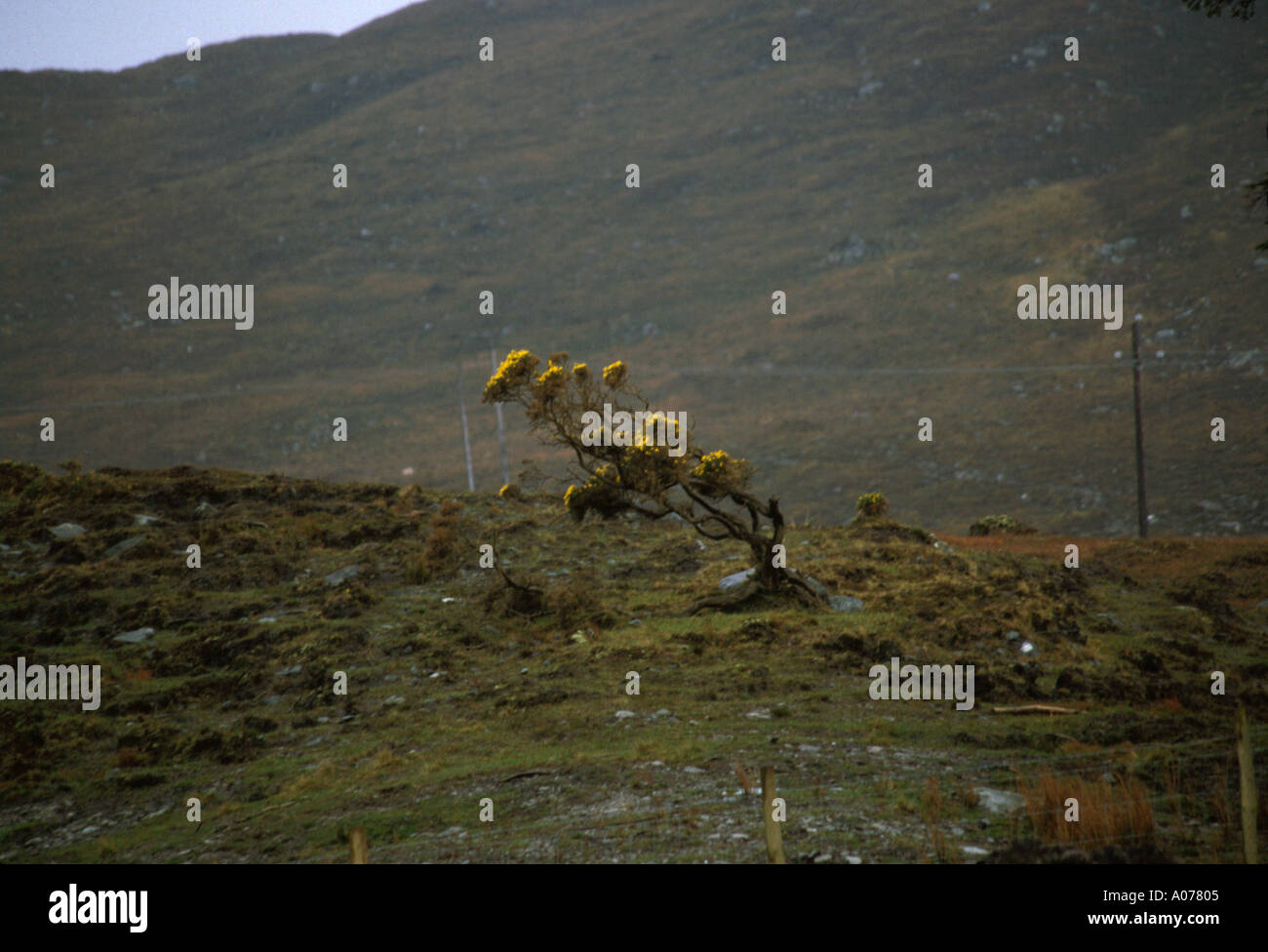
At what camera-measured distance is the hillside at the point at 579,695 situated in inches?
352

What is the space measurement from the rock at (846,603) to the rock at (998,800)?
325 inches

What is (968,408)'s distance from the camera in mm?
60375

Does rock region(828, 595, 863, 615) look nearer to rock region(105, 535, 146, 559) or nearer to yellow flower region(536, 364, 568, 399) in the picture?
yellow flower region(536, 364, 568, 399)

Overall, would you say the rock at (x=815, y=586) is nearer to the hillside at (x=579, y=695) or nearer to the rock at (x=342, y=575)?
the hillside at (x=579, y=695)

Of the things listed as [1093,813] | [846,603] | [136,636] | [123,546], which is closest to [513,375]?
[846,603]

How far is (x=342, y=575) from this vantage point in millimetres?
20734

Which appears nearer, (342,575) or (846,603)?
(846,603)

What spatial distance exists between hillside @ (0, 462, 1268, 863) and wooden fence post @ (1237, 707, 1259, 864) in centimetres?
79

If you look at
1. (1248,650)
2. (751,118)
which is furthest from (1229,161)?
(1248,650)

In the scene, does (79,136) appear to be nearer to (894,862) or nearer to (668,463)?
(668,463)

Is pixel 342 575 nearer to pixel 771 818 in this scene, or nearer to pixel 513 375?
pixel 513 375

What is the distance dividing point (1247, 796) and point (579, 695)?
27.3 ft
